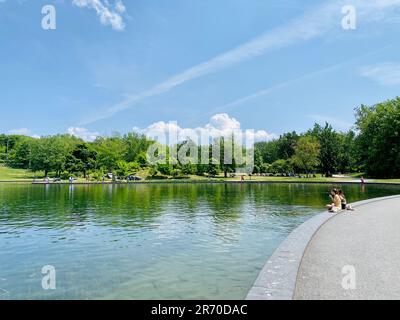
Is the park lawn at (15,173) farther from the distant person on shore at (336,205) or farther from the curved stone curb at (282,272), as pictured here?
the curved stone curb at (282,272)

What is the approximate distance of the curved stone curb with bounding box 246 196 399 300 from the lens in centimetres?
474

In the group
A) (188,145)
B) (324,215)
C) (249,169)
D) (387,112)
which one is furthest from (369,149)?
(324,215)

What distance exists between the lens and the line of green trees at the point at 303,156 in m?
56.3

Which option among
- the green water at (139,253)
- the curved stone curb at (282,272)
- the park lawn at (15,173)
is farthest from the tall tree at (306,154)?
the curved stone curb at (282,272)

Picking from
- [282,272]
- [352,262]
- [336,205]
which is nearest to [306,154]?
[336,205]

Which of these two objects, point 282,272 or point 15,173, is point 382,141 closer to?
point 282,272

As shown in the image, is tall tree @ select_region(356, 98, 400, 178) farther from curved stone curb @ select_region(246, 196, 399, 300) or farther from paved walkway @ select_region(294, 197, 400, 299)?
curved stone curb @ select_region(246, 196, 399, 300)

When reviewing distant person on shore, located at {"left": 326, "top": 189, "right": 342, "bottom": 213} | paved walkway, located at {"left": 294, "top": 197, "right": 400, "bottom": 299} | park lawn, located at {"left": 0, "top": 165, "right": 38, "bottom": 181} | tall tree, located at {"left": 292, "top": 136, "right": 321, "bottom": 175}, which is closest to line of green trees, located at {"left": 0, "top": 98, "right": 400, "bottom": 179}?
tall tree, located at {"left": 292, "top": 136, "right": 321, "bottom": 175}

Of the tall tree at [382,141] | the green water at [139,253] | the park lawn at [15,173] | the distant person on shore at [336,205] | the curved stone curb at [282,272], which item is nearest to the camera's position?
the curved stone curb at [282,272]

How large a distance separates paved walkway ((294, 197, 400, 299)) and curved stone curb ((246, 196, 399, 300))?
13cm

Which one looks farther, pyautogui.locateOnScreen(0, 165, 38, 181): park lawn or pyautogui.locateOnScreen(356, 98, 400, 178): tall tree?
pyautogui.locateOnScreen(0, 165, 38, 181): park lawn

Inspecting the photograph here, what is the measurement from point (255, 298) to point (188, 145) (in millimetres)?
69902

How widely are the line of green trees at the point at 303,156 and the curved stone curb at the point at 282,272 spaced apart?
52209mm

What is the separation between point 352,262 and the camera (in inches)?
258
